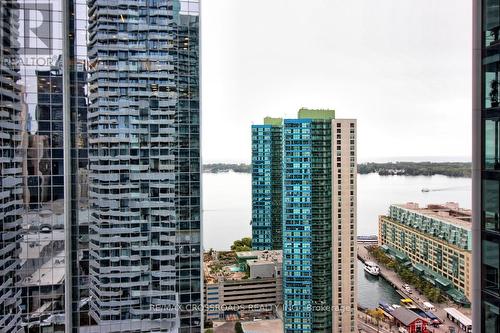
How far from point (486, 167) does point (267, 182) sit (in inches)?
315

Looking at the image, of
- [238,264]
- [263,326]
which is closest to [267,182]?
[238,264]

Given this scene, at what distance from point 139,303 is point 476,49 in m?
2.92

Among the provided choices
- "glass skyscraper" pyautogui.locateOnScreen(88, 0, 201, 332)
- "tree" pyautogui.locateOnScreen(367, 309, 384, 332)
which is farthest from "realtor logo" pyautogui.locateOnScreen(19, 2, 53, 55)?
"tree" pyautogui.locateOnScreen(367, 309, 384, 332)

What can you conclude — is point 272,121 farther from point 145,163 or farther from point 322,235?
point 145,163

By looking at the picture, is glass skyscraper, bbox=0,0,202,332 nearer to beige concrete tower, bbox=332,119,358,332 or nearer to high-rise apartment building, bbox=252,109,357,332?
high-rise apartment building, bbox=252,109,357,332

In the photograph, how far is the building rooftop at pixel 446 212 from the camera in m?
8.97

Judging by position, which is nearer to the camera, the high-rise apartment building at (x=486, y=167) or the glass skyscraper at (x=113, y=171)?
the high-rise apartment building at (x=486, y=167)

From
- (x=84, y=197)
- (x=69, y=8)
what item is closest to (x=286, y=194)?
(x=84, y=197)

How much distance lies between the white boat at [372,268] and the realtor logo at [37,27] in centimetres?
950

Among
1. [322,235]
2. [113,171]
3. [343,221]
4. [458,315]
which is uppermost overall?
[113,171]

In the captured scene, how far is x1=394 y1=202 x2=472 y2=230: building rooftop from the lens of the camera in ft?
29.4

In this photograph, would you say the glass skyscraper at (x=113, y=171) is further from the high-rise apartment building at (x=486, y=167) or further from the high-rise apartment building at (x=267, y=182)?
the high-rise apartment building at (x=267, y=182)

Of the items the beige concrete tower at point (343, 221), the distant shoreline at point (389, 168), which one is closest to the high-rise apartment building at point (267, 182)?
the distant shoreline at point (389, 168)

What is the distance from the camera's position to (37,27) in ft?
8.48
